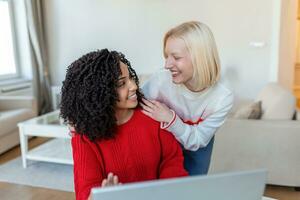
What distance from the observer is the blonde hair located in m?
0.95

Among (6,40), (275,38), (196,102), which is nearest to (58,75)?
(6,40)

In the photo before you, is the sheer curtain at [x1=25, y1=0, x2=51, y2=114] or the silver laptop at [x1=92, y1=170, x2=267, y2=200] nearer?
the silver laptop at [x1=92, y1=170, x2=267, y2=200]

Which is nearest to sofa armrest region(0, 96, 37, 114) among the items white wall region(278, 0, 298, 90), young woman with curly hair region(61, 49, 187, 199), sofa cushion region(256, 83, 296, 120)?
sofa cushion region(256, 83, 296, 120)

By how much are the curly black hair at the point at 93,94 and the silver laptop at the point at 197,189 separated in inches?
13.0

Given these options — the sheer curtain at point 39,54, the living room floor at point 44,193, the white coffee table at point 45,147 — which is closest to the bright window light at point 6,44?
the sheer curtain at point 39,54

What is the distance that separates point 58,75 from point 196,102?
4272mm

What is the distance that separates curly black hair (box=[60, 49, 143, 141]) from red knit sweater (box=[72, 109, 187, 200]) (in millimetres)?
40

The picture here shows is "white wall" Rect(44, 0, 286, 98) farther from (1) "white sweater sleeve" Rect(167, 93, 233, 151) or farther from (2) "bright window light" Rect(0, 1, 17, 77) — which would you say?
(1) "white sweater sleeve" Rect(167, 93, 233, 151)

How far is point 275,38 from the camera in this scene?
379 centimetres

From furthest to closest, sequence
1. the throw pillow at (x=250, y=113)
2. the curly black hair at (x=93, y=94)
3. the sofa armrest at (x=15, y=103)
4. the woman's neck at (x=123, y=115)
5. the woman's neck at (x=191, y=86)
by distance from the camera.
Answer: the sofa armrest at (x=15, y=103)
the throw pillow at (x=250, y=113)
the woman's neck at (x=191, y=86)
the woman's neck at (x=123, y=115)
the curly black hair at (x=93, y=94)

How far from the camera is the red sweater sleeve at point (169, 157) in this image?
0.95 meters

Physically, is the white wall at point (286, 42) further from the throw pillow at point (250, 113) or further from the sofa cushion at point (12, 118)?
the sofa cushion at point (12, 118)

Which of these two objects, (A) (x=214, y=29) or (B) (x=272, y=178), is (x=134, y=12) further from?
(B) (x=272, y=178)

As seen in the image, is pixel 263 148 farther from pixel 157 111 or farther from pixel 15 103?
pixel 15 103
